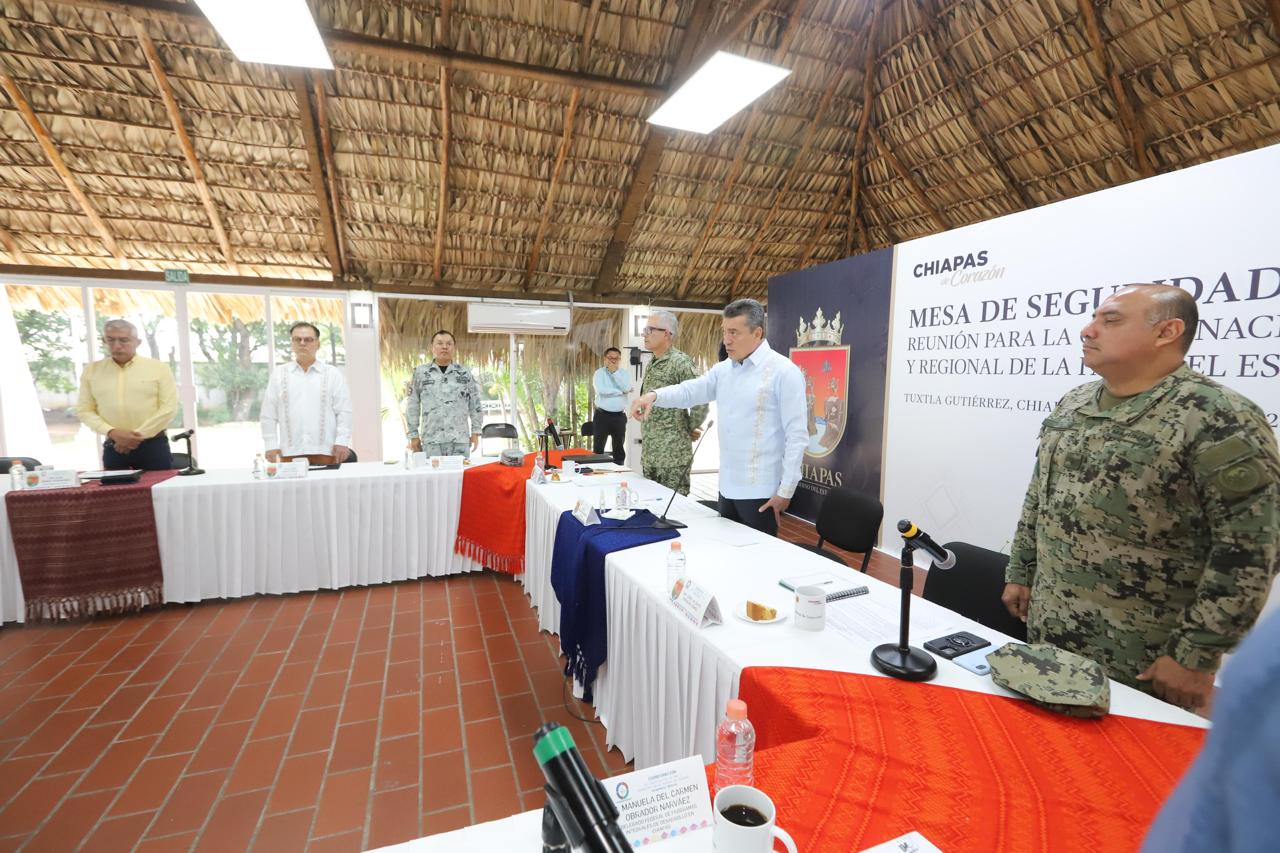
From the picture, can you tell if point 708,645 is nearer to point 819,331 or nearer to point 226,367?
point 819,331

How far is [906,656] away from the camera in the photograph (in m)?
1.34

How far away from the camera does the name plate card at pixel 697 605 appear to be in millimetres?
1546

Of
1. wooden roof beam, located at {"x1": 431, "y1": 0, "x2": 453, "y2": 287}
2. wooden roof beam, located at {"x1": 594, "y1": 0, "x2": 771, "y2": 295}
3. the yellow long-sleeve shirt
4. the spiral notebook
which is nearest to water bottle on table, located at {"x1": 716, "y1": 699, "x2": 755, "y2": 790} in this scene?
the spiral notebook

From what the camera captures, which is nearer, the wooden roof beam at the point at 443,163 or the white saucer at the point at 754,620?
the white saucer at the point at 754,620

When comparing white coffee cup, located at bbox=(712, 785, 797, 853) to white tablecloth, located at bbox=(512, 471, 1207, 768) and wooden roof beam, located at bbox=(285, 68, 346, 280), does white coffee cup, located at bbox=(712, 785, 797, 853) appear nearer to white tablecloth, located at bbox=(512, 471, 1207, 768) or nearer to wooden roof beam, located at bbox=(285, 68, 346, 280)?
white tablecloth, located at bbox=(512, 471, 1207, 768)

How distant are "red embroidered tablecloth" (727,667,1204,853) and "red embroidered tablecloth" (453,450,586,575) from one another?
8.41 feet

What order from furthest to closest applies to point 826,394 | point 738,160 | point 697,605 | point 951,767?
1. point 738,160
2. point 826,394
3. point 697,605
4. point 951,767

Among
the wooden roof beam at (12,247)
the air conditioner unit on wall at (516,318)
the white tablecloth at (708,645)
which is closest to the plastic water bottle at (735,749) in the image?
the white tablecloth at (708,645)

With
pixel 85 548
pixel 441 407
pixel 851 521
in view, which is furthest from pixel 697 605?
pixel 85 548

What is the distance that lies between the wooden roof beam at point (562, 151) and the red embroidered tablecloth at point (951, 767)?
5.02 metres

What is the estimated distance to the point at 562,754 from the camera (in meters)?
0.53

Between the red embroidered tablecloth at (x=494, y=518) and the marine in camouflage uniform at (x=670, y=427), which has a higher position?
the marine in camouflage uniform at (x=670, y=427)

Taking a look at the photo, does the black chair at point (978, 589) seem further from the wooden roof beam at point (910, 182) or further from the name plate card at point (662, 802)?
the wooden roof beam at point (910, 182)

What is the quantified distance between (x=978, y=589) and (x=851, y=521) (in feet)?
2.73
